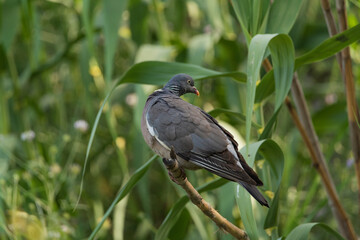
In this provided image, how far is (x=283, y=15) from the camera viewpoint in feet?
5.27

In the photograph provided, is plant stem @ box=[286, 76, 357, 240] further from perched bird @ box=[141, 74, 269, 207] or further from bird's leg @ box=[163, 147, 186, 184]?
bird's leg @ box=[163, 147, 186, 184]

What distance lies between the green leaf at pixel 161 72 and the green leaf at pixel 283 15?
0.55 ft

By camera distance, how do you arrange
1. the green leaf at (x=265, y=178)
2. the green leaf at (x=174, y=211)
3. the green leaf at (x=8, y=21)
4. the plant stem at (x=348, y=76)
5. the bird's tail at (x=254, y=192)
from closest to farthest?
the bird's tail at (x=254, y=192)
the green leaf at (x=265, y=178)
the green leaf at (x=174, y=211)
the plant stem at (x=348, y=76)
the green leaf at (x=8, y=21)

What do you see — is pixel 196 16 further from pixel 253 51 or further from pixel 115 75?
pixel 253 51

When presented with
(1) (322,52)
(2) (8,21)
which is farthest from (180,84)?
(2) (8,21)

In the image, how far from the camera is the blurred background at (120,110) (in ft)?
7.48

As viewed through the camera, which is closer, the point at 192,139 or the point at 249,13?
the point at 192,139

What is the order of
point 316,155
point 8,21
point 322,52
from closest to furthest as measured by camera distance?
point 322,52
point 316,155
point 8,21

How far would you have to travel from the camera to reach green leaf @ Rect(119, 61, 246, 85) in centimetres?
160

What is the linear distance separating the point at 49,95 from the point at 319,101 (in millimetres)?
1609

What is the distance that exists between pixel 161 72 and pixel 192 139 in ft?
1.03

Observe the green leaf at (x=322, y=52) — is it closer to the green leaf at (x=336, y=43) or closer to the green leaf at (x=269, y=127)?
the green leaf at (x=336, y=43)

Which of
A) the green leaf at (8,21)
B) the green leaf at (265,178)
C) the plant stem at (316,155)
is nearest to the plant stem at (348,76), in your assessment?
the plant stem at (316,155)

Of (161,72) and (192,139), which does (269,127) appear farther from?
(161,72)
